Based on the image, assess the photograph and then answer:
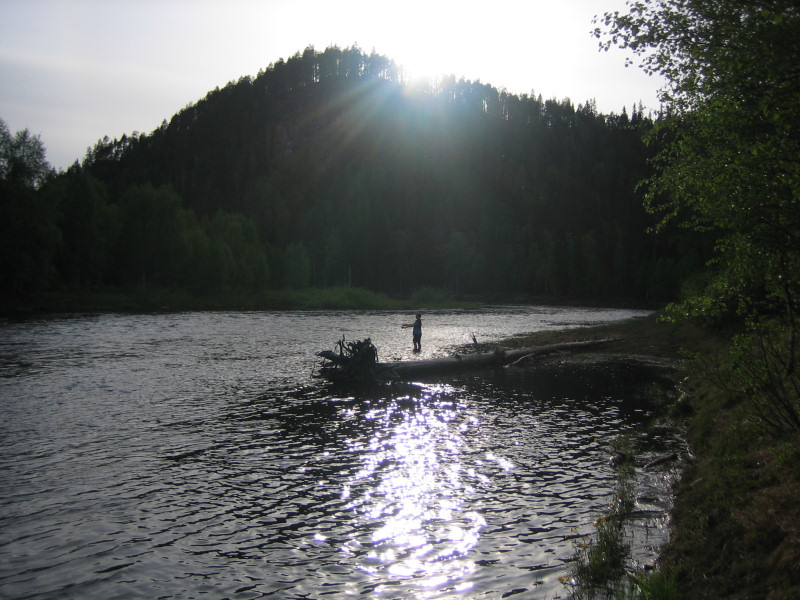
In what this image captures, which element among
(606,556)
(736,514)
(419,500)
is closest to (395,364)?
(419,500)

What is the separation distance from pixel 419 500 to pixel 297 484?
3.22 m

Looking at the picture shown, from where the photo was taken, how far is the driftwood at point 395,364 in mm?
28828

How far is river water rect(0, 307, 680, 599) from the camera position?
10211 millimetres

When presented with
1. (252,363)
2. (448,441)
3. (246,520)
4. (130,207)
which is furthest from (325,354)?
(130,207)

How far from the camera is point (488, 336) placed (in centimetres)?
5506

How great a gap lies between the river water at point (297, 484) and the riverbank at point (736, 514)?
43.2 inches

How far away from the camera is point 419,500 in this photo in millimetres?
13641

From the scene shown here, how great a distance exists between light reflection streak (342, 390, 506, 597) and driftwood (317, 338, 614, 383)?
7319 millimetres

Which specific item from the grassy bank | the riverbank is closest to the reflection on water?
the riverbank

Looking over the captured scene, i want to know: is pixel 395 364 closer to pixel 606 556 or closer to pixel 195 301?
pixel 606 556

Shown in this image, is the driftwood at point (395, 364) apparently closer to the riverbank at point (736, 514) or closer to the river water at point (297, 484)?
the river water at point (297, 484)

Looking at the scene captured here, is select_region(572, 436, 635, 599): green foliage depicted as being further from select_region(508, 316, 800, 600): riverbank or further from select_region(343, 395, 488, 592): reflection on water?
select_region(343, 395, 488, 592): reflection on water

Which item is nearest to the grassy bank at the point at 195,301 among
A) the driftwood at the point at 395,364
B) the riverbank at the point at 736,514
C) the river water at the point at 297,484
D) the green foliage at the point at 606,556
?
the river water at the point at 297,484

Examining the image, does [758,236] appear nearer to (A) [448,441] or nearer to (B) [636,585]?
(B) [636,585]
